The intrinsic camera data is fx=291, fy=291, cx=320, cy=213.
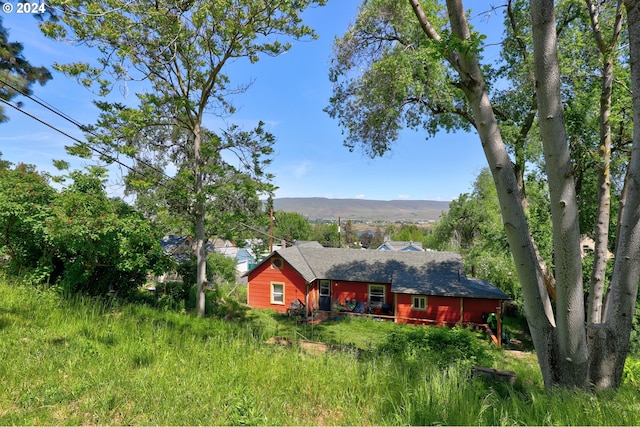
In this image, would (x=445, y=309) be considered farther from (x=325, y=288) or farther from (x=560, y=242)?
(x=560, y=242)

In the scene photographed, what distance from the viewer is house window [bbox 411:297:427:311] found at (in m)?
15.9

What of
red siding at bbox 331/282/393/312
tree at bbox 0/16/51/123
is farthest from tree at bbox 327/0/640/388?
red siding at bbox 331/282/393/312

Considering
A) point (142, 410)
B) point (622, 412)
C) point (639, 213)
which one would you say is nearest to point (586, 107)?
point (639, 213)

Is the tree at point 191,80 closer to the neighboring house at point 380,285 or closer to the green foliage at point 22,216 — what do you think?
the green foliage at point 22,216

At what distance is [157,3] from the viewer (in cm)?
602

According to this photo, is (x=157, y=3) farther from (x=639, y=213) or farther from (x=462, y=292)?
(x=462, y=292)

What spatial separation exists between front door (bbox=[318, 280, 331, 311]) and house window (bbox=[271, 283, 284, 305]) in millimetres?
2484

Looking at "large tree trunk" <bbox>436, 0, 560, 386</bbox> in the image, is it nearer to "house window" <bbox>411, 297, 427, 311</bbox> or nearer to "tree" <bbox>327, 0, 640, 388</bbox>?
"tree" <bbox>327, 0, 640, 388</bbox>

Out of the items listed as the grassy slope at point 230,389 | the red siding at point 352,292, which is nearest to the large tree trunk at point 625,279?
the grassy slope at point 230,389

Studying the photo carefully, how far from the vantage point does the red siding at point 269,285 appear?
1812cm

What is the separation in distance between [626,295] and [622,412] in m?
1.09

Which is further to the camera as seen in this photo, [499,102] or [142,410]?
[499,102]

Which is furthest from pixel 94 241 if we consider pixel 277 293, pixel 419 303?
pixel 419 303

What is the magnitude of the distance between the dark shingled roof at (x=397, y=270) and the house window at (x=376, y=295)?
0.50 meters
